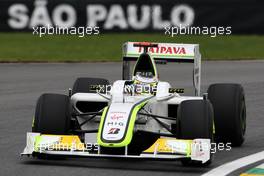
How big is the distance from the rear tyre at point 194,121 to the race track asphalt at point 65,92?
14.0 inches

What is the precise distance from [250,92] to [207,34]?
1441 cm

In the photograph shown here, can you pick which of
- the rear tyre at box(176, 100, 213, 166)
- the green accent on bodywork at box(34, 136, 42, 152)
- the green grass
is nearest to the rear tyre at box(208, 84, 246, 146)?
the rear tyre at box(176, 100, 213, 166)

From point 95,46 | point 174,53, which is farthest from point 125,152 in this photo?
point 95,46

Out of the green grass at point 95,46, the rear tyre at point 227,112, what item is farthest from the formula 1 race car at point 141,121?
the green grass at point 95,46

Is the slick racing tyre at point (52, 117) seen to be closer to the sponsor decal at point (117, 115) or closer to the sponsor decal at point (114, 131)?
the sponsor decal at point (117, 115)

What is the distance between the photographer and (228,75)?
23.3m

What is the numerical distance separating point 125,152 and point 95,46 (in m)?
20.4

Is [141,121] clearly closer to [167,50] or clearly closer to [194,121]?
[194,121]

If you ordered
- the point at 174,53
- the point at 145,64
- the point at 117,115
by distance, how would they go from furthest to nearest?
the point at 174,53
the point at 145,64
the point at 117,115

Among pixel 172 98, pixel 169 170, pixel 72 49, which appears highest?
pixel 72 49

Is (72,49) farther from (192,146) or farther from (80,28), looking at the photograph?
(192,146)

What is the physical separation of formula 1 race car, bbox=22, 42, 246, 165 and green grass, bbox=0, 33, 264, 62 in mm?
14087

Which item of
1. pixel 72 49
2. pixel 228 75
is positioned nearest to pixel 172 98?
pixel 228 75

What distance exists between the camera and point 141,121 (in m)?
11.4
